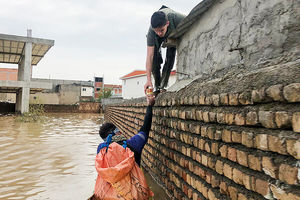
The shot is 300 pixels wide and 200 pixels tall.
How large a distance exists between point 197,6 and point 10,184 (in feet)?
11.0

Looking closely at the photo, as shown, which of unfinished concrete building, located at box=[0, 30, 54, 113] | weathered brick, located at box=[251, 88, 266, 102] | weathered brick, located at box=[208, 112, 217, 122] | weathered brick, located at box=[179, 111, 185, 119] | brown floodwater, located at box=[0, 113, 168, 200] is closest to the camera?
weathered brick, located at box=[251, 88, 266, 102]

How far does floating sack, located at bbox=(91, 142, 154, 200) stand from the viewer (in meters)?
1.98

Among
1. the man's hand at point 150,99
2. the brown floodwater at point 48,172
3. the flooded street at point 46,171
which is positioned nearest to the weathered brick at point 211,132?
the brown floodwater at point 48,172

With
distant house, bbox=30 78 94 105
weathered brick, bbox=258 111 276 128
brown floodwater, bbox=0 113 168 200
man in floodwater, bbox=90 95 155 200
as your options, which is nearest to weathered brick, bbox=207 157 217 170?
weathered brick, bbox=258 111 276 128

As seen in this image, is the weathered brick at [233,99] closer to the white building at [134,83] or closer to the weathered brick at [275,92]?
the weathered brick at [275,92]

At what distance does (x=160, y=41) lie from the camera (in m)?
3.65

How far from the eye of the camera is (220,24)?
100 inches

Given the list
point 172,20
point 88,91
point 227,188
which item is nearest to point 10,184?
point 227,188

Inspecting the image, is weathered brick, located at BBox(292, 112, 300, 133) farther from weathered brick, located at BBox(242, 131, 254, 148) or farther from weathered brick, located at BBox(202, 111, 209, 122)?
weathered brick, located at BBox(202, 111, 209, 122)

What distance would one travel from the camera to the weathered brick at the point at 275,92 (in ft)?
3.33

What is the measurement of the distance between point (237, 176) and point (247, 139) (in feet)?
0.77

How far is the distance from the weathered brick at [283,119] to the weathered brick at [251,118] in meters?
0.14

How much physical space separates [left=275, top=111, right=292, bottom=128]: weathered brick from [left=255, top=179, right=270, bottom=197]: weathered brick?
0.92 feet

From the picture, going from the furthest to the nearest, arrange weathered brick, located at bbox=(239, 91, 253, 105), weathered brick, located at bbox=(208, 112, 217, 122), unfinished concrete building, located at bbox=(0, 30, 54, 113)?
unfinished concrete building, located at bbox=(0, 30, 54, 113)
weathered brick, located at bbox=(208, 112, 217, 122)
weathered brick, located at bbox=(239, 91, 253, 105)
